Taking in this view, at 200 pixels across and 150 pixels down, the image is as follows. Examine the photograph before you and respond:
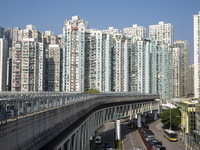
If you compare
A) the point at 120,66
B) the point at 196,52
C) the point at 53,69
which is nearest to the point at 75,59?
the point at 120,66

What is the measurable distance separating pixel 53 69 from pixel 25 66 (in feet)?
55.2

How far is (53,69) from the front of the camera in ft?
427


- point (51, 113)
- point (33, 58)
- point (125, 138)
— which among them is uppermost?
point (33, 58)

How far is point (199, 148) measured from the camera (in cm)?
4369

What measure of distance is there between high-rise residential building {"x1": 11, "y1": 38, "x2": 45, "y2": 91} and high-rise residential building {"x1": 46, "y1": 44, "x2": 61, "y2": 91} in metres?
9.09

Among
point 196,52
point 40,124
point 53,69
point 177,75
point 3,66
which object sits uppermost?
point 196,52

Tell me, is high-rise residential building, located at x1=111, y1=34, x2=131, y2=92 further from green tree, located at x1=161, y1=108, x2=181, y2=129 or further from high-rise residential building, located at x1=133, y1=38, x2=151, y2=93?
green tree, located at x1=161, y1=108, x2=181, y2=129

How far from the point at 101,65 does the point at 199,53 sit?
47.1 meters

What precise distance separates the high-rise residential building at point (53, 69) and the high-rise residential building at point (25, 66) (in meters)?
9.09

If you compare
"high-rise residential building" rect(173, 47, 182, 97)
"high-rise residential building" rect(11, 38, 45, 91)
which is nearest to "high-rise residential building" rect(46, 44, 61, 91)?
"high-rise residential building" rect(11, 38, 45, 91)

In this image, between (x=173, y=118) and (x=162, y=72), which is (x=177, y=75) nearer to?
(x=162, y=72)

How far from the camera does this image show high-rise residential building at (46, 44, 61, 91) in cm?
12739

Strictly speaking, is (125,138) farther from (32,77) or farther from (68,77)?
(32,77)

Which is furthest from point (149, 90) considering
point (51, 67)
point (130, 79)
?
point (51, 67)
